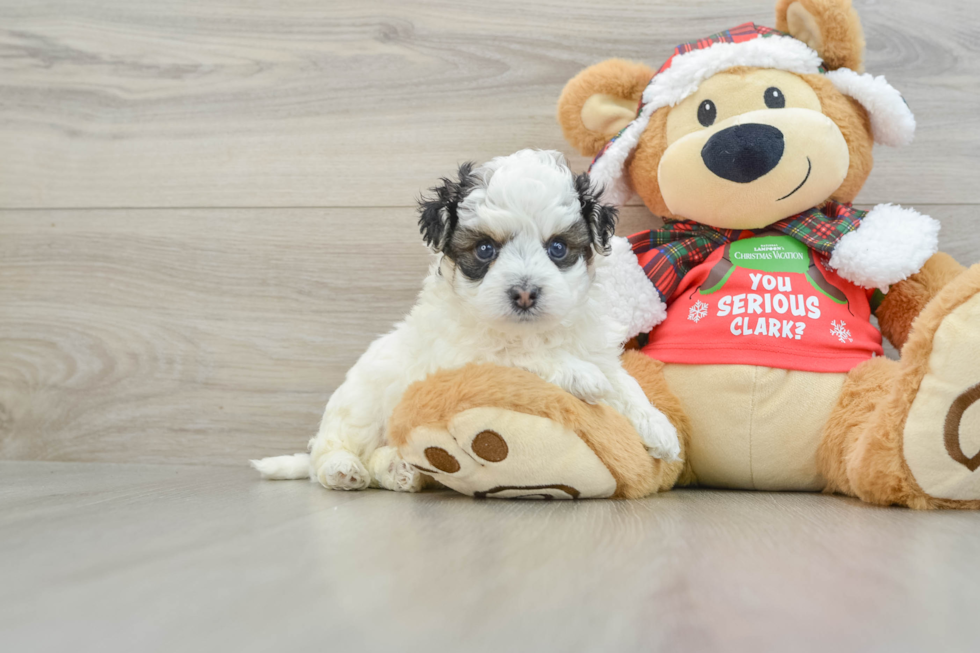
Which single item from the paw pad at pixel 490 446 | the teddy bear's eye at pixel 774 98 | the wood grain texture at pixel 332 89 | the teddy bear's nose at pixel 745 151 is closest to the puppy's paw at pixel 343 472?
the paw pad at pixel 490 446

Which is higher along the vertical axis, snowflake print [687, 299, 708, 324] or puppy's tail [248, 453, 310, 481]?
snowflake print [687, 299, 708, 324]

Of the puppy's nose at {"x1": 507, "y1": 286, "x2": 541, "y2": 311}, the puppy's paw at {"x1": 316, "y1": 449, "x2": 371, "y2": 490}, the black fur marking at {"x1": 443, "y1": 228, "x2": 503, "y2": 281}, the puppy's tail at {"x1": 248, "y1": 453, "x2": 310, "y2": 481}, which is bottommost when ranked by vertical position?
the puppy's tail at {"x1": 248, "y1": 453, "x2": 310, "y2": 481}

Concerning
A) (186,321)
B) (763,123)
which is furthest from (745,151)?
(186,321)

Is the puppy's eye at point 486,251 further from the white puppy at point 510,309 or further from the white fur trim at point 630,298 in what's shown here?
the white fur trim at point 630,298

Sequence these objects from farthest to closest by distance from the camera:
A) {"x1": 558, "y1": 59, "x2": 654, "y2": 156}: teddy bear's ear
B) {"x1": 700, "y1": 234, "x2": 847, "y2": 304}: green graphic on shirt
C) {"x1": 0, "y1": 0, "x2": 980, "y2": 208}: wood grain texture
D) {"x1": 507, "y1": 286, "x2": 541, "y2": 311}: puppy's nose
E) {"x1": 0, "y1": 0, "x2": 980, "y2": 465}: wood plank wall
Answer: {"x1": 0, "y1": 0, "x2": 980, "y2": 465}: wood plank wall < {"x1": 0, "y1": 0, "x2": 980, "y2": 208}: wood grain texture < {"x1": 558, "y1": 59, "x2": 654, "y2": 156}: teddy bear's ear < {"x1": 700, "y1": 234, "x2": 847, "y2": 304}: green graphic on shirt < {"x1": 507, "y1": 286, "x2": 541, "y2": 311}: puppy's nose

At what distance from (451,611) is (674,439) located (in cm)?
66

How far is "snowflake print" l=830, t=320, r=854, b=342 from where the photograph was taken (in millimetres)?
1159

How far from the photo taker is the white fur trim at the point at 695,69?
1235 millimetres

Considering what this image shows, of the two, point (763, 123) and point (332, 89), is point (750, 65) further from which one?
point (332, 89)

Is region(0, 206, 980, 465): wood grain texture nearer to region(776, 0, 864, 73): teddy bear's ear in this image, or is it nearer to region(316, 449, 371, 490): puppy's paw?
region(316, 449, 371, 490): puppy's paw

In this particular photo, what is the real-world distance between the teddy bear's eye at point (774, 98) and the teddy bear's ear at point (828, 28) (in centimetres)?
14

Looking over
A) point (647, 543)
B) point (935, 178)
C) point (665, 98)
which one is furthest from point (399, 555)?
point (935, 178)

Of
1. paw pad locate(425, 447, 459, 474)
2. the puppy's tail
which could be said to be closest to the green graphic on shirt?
paw pad locate(425, 447, 459, 474)

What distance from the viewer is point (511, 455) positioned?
0.98 metres
